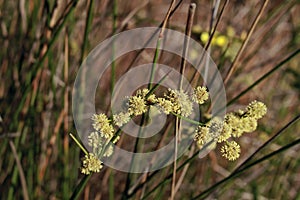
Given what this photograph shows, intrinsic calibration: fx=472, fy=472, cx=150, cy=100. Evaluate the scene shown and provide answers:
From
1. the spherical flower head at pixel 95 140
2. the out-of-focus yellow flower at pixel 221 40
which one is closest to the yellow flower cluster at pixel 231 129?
the spherical flower head at pixel 95 140

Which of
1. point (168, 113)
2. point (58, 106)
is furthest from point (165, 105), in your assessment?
point (58, 106)

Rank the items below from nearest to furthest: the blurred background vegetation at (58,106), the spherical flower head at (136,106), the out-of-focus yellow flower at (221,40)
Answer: the spherical flower head at (136,106)
the blurred background vegetation at (58,106)
the out-of-focus yellow flower at (221,40)

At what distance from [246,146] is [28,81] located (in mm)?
898

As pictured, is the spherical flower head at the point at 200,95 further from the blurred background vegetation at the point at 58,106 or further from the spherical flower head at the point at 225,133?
the blurred background vegetation at the point at 58,106

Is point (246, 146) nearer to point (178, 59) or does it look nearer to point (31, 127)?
point (178, 59)

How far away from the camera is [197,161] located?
1219 mm

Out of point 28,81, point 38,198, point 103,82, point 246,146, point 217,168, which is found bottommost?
point 38,198

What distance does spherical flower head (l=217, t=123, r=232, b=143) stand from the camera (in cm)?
49

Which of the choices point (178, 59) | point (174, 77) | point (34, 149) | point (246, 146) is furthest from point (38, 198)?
point (246, 146)

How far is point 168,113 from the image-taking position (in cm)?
47

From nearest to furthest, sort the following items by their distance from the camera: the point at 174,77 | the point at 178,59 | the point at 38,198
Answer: the point at 174,77, the point at 38,198, the point at 178,59

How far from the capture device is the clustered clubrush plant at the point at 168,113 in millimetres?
470

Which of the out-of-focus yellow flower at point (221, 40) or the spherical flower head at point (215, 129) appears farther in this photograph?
the out-of-focus yellow flower at point (221, 40)

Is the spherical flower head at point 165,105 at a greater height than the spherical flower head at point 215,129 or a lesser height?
lesser
